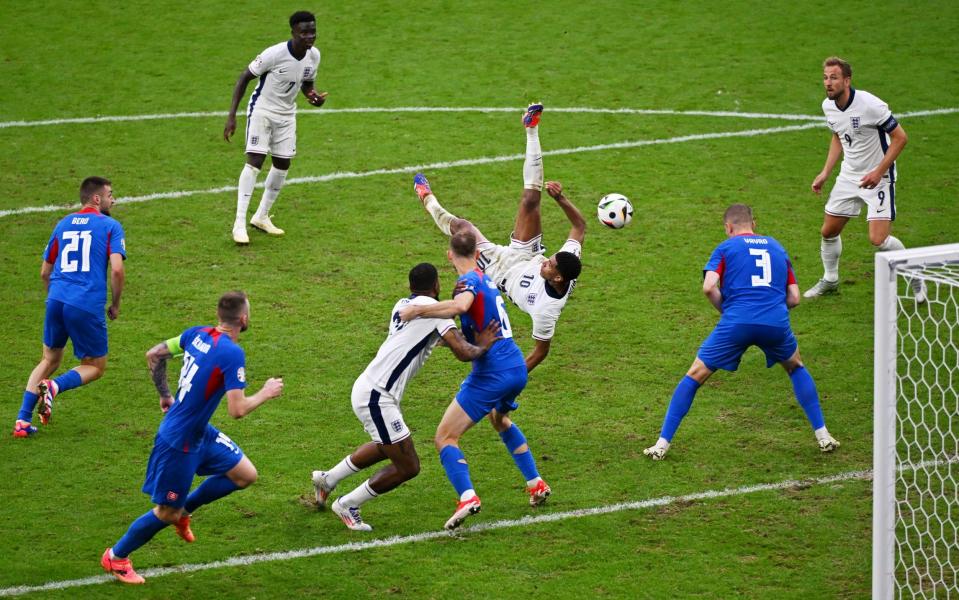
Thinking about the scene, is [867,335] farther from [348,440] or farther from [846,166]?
[348,440]

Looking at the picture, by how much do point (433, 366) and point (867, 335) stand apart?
170 inches

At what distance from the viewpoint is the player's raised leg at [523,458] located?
880 cm

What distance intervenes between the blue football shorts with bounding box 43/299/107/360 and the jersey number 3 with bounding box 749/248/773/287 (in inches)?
211

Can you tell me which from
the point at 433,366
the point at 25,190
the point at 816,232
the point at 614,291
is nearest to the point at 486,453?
the point at 433,366

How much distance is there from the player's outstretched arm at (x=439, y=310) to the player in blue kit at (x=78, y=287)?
9.20 ft

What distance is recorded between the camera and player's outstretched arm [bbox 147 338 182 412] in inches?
311

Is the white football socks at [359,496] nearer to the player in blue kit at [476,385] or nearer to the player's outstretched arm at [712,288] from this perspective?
the player in blue kit at [476,385]

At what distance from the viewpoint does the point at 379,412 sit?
8266 mm

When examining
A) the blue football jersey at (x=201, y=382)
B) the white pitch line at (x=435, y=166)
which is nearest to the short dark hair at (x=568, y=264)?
the blue football jersey at (x=201, y=382)

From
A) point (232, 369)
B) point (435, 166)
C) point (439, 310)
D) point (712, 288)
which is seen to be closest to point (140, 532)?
point (232, 369)

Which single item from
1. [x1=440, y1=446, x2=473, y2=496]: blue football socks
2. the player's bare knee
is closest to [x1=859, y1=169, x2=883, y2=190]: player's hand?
[x1=440, y1=446, x2=473, y2=496]: blue football socks

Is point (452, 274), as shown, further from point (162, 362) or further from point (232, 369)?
point (232, 369)

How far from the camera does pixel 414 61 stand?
19.3 metres

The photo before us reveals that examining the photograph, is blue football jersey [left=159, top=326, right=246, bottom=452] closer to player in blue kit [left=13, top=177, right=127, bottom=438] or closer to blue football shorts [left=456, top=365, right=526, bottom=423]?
blue football shorts [left=456, top=365, right=526, bottom=423]
